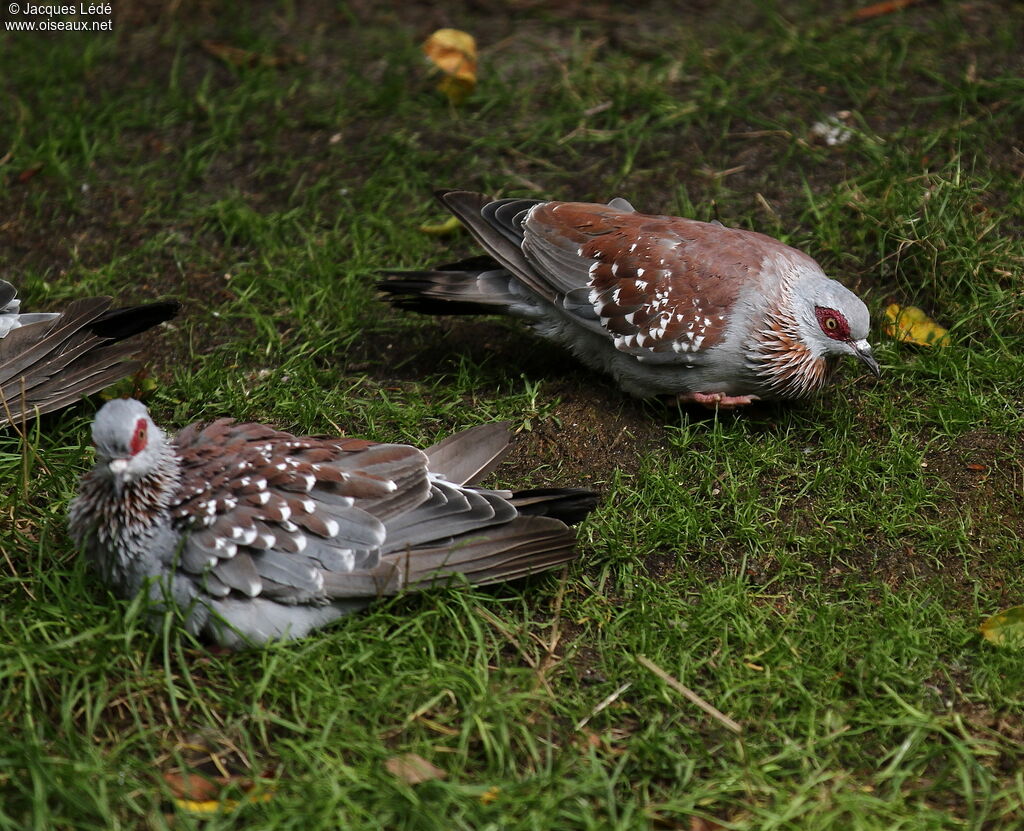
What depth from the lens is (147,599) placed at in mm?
3506

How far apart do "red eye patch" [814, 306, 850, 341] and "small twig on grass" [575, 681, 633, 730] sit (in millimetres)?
1805

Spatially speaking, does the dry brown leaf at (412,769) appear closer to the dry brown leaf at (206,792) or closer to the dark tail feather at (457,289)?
the dry brown leaf at (206,792)

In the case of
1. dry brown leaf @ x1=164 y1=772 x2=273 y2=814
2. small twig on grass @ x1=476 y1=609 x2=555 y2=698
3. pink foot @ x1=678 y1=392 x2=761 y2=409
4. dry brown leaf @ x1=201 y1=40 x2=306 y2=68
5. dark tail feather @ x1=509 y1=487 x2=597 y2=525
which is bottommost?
dry brown leaf @ x1=164 y1=772 x2=273 y2=814

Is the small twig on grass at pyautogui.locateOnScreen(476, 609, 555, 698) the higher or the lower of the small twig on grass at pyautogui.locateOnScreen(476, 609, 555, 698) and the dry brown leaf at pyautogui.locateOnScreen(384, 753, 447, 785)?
the higher

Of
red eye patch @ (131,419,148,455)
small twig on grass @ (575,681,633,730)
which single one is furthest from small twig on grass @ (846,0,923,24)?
red eye patch @ (131,419,148,455)

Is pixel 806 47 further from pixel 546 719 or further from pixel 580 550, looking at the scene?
pixel 546 719

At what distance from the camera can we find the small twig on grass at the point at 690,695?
344 centimetres

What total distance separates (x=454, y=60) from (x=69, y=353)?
117 inches

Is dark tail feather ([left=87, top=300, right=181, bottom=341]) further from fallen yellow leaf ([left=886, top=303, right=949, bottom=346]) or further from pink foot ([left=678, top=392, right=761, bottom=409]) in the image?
fallen yellow leaf ([left=886, top=303, right=949, bottom=346])

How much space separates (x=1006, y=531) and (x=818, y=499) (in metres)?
0.68

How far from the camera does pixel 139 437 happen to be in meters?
3.53

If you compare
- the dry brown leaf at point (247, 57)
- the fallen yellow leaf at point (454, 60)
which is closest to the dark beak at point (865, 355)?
the fallen yellow leaf at point (454, 60)

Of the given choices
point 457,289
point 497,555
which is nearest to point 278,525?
point 497,555

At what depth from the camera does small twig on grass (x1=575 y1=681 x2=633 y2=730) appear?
3449 millimetres
